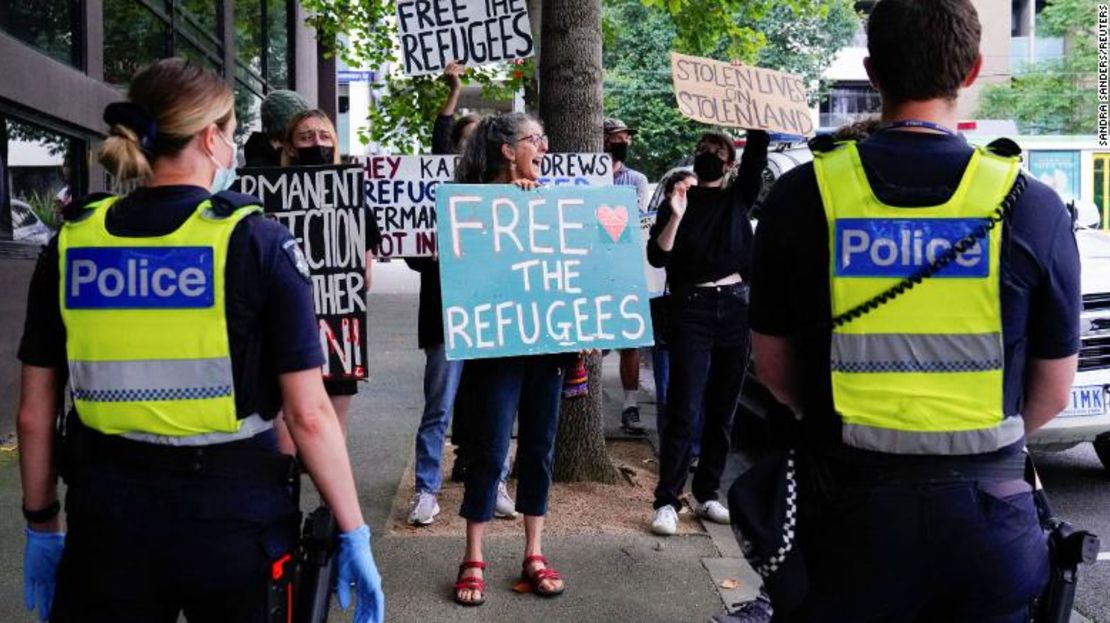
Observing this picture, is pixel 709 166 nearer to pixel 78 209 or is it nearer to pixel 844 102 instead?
pixel 78 209

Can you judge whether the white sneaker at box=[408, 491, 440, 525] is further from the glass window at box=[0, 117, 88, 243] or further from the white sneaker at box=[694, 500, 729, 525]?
the glass window at box=[0, 117, 88, 243]

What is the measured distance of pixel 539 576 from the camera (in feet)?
15.6

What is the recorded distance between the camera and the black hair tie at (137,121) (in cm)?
237

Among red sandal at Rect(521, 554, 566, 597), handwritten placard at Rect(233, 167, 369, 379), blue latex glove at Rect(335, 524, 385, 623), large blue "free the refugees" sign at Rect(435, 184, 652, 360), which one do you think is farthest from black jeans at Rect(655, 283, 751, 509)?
blue latex glove at Rect(335, 524, 385, 623)

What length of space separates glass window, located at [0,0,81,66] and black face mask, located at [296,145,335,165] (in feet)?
11.9

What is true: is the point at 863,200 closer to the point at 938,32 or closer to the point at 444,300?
the point at 938,32

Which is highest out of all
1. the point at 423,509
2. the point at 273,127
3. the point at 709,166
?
the point at 273,127

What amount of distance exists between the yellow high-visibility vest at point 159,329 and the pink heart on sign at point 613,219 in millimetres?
2848

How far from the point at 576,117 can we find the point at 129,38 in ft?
19.2

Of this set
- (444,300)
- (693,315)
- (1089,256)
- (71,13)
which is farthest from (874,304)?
(71,13)

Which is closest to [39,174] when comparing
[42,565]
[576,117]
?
[576,117]

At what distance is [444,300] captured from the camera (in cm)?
474

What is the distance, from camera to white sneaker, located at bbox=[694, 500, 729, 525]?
231 inches

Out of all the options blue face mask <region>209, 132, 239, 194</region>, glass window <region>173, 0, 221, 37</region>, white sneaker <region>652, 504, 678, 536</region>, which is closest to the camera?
blue face mask <region>209, 132, 239, 194</region>
